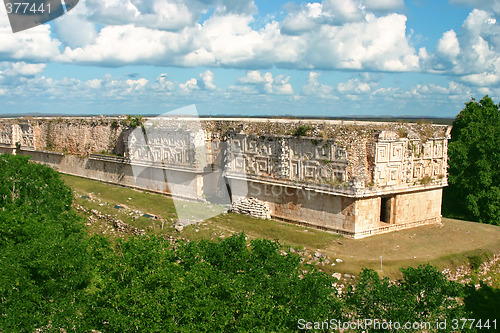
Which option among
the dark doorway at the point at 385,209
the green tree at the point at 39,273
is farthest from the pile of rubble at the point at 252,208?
the green tree at the point at 39,273

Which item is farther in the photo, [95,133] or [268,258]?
[95,133]

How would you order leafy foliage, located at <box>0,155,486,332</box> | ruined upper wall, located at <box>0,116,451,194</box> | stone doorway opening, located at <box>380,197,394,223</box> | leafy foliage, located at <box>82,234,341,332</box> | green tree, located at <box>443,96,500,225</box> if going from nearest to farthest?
leafy foliage, located at <box>82,234,341,332</box> → leafy foliage, located at <box>0,155,486,332</box> → ruined upper wall, located at <box>0,116,451,194</box> → stone doorway opening, located at <box>380,197,394,223</box> → green tree, located at <box>443,96,500,225</box>

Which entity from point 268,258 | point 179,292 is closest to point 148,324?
point 179,292

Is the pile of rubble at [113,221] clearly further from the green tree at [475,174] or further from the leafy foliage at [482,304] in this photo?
the green tree at [475,174]

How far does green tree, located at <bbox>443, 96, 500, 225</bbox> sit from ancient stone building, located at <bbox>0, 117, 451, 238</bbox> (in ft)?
12.8

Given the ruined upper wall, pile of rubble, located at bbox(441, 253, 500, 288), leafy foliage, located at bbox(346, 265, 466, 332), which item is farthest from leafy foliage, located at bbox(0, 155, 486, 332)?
the ruined upper wall

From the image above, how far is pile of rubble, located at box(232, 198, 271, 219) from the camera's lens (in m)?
22.3

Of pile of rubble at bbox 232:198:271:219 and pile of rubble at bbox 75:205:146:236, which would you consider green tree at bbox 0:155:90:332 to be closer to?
pile of rubble at bbox 75:205:146:236

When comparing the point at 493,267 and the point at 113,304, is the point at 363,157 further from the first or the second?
the point at 113,304

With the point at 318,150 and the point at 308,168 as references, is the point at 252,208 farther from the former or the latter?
the point at 318,150

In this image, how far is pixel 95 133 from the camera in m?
33.9

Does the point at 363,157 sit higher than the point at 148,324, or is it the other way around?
the point at 363,157

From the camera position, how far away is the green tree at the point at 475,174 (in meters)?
23.7

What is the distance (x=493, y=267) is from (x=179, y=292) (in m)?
14.2
